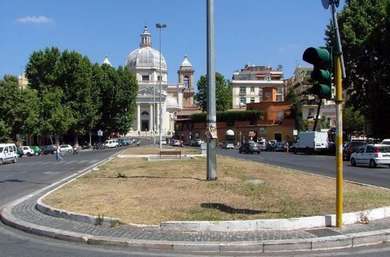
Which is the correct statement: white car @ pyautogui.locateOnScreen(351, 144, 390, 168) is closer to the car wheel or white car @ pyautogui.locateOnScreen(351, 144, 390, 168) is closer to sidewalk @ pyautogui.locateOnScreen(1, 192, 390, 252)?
the car wheel

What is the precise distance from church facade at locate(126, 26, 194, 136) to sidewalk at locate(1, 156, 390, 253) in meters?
137

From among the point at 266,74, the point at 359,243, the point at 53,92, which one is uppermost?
the point at 266,74

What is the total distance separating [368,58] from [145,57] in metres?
118

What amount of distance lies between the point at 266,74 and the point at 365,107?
409ft

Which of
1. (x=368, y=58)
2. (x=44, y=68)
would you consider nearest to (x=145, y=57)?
(x=44, y=68)

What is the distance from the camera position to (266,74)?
7136 inches

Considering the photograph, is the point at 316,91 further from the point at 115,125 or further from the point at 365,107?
the point at 115,125

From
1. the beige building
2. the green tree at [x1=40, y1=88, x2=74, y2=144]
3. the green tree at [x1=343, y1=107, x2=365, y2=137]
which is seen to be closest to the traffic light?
the green tree at [x1=40, y1=88, x2=74, y2=144]

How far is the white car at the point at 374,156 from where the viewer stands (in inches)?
1519

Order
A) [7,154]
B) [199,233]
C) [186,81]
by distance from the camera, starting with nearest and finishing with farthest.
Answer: [199,233] → [7,154] → [186,81]

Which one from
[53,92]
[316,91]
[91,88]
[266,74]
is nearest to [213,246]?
[316,91]

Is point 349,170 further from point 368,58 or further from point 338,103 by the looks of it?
point 368,58

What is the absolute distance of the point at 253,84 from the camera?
568ft

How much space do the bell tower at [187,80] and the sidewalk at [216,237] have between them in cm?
Answer: 17982
